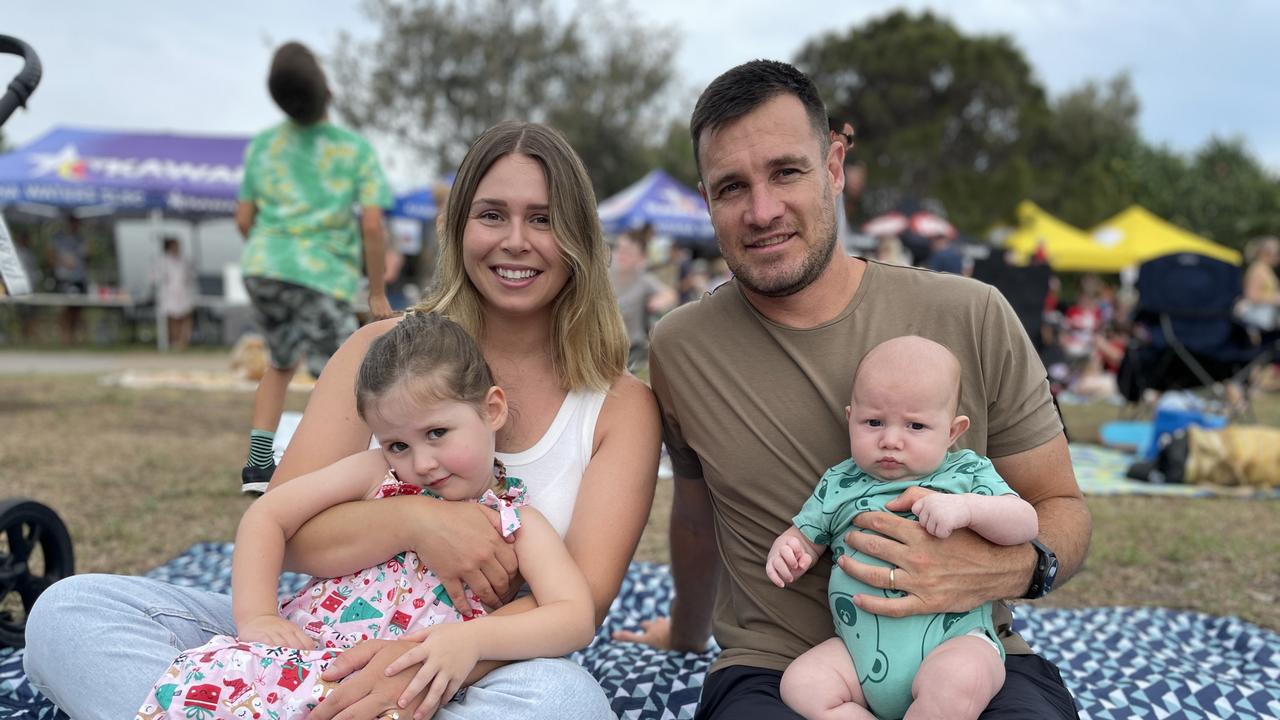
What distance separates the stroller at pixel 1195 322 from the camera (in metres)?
7.52

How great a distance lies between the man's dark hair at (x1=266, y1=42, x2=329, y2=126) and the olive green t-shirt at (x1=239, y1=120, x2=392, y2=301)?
0.13 metres

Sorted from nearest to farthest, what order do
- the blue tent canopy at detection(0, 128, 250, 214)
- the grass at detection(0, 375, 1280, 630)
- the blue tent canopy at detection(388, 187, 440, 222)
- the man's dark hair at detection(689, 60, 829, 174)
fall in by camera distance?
the man's dark hair at detection(689, 60, 829, 174)
the grass at detection(0, 375, 1280, 630)
the blue tent canopy at detection(0, 128, 250, 214)
the blue tent canopy at detection(388, 187, 440, 222)

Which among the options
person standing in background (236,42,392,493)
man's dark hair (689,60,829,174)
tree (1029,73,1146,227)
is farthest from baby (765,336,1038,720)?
tree (1029,73,1146,227)

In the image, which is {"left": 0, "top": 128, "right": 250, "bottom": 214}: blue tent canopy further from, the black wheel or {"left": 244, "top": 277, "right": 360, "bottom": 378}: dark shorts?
the black wheel

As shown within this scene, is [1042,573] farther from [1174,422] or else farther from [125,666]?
[1174,422]

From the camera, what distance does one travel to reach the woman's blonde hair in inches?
86.9

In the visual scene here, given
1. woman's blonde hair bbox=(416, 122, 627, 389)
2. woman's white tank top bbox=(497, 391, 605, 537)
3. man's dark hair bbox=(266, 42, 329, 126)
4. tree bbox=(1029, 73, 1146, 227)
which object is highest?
tree bbox=(1029, 73, 1146, 227)

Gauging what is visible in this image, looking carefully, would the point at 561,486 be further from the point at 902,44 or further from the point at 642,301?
the point at 902,44

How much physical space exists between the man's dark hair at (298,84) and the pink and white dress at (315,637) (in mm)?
3411

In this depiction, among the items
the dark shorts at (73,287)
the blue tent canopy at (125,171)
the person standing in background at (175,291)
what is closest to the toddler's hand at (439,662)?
the blue tent canopy at (125,171)

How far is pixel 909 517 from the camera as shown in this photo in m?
1.91

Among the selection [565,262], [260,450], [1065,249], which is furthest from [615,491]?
[1065,249]

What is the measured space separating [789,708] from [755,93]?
4.47ft

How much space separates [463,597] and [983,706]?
3.49 feet
